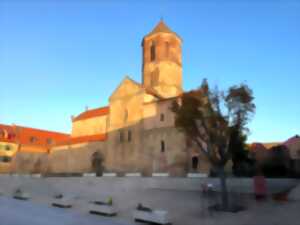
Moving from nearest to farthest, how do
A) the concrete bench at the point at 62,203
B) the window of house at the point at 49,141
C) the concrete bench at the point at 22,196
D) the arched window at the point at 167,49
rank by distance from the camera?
the concrete bench at the point at 62,203 < the concrete bench at the point at 22,196 < the arched window at the point at 167,49 < the window of house at the point at 49,141

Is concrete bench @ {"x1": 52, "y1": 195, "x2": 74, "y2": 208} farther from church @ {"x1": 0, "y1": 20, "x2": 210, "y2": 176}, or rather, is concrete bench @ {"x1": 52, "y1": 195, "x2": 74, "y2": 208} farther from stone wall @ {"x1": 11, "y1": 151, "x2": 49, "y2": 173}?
stone wall @ {"x1": 11, "y1": 151, "x2": 49, "y2": 173}

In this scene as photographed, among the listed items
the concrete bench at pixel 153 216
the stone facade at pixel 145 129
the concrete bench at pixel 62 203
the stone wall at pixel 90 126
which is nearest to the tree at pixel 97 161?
the stone facade at pixel 145 129

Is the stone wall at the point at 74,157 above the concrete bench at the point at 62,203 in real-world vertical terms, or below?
above

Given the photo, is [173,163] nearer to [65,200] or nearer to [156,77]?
[156,77]

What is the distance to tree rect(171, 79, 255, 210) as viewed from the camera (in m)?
18.8

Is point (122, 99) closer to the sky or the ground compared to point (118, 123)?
closer to the sky

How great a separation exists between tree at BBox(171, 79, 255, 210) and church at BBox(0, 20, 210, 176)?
13984 mm

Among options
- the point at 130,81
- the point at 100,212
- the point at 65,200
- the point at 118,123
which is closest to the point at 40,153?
the point at 118,123

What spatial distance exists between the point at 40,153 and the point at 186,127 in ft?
133

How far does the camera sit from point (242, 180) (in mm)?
22125

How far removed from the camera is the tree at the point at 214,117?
18.8 m

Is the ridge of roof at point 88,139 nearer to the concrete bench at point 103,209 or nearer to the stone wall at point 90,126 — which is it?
the stone wall at point 90,126

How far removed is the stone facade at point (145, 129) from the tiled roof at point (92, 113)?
291 mm

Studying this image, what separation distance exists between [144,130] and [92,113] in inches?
577
